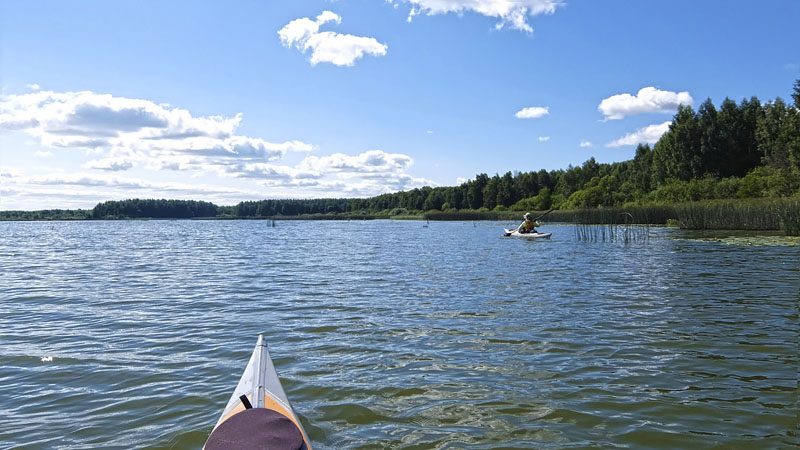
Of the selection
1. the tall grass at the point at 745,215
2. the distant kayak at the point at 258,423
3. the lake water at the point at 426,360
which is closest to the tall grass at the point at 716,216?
the tall grass at the point at 745,215

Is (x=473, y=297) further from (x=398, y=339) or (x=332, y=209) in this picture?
(x=332, y=209)

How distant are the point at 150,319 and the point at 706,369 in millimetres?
9325

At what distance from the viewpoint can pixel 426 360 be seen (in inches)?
270

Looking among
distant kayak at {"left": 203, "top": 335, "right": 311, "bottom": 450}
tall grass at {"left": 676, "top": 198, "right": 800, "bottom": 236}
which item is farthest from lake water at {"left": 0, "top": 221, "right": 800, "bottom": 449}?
tall grass at {"left": 676, "top": 198, "right": 800, "bottom": 236}

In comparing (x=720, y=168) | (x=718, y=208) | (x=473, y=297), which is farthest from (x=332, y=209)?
(x=473, y=297)

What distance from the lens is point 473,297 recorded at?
1185 centimetres

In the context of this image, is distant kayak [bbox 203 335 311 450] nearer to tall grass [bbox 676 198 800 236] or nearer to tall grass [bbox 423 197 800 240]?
tall grass [bbox 423 197 800 240]

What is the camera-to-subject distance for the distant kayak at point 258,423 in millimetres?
3375

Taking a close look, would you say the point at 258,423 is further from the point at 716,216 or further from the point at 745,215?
the point at 716,216

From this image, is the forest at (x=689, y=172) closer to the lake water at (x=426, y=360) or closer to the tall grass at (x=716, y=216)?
the tall grass at (x=716, y=216)

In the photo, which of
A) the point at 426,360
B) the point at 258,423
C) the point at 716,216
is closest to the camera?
the point at 258,423

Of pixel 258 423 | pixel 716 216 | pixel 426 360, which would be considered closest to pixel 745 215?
pixel 716 216

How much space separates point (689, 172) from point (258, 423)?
79.8 meters

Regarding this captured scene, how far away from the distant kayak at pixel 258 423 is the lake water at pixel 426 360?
2.02ft
